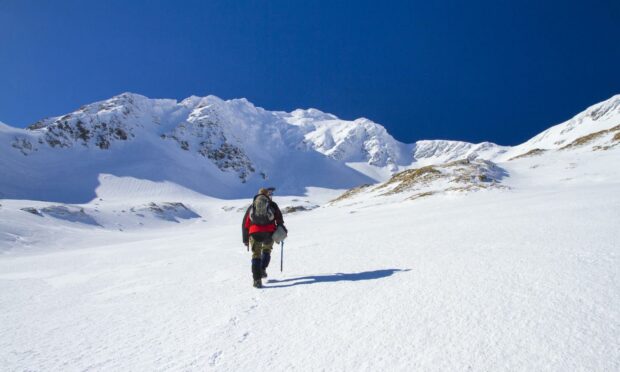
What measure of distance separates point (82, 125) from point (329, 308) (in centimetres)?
14095

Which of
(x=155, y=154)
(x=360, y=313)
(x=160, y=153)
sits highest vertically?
(x=160, y=153)

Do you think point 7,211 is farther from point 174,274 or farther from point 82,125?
point 82,125

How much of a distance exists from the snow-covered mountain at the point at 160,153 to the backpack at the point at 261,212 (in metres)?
65.2

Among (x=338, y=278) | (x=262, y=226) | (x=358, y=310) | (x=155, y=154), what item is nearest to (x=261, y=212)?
(x=262, y=226)

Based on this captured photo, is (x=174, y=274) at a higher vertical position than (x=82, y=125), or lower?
lower

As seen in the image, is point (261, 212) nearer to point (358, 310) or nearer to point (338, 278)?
point (338, 278)

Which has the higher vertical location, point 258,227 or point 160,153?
point 160,153

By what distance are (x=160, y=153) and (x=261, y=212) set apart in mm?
130089

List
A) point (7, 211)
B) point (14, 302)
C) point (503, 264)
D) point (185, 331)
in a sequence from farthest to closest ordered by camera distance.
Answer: point (7, 211) → point (14, 302) → point (503, 264) → point (185, 331)

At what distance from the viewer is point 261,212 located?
21.3ft

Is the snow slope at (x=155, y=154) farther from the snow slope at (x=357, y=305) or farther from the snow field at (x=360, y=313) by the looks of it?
the snow field at (x=360, y=313)

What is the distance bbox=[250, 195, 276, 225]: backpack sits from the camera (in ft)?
21.2

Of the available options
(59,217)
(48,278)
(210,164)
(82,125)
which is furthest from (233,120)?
(48,278)

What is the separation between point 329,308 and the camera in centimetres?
434
